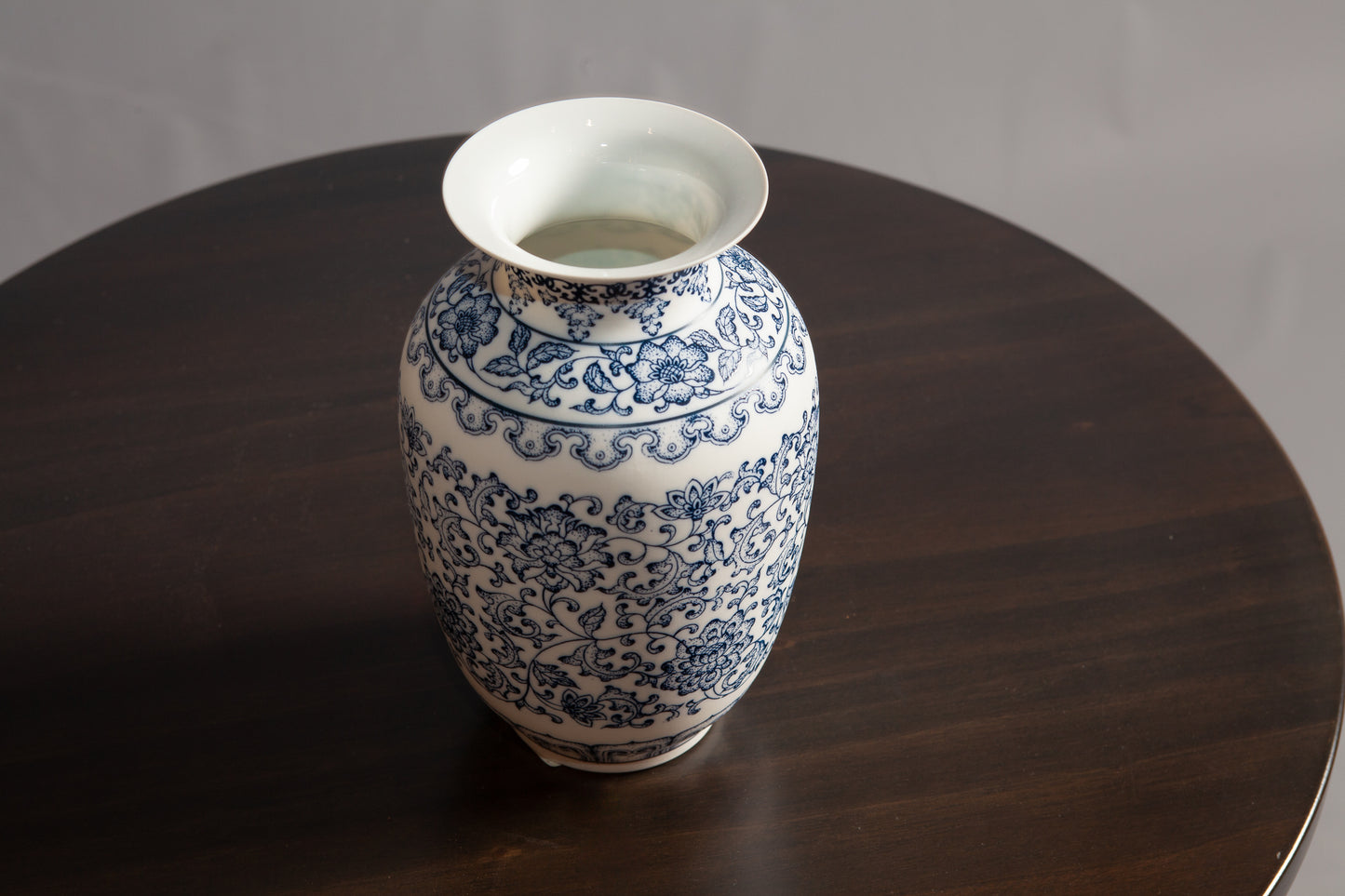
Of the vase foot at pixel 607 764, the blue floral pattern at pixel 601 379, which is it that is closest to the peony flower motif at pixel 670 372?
the blue floral pattern at pixel 601 379

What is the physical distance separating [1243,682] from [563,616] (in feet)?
1.43

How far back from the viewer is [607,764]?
0.74m

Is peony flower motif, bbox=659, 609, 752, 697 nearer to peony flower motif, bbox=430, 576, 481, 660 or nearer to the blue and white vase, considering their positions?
the blue and white vase

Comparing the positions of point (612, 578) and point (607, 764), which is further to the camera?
point (607, 764)

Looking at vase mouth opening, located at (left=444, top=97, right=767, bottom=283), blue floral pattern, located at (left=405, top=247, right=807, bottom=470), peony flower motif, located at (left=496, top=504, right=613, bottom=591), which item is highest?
vase mouth opening, located at (left=444, top=97, right=767, bottom=283)

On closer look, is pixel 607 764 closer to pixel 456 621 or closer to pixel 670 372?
pixel 456 621

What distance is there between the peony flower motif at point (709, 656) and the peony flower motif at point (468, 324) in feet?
0.59

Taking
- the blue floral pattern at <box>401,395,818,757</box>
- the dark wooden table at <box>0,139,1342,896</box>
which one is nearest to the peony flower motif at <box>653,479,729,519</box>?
the blue floral pattern at <box>401,395,818,757</box>

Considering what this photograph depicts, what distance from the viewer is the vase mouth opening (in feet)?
2.02

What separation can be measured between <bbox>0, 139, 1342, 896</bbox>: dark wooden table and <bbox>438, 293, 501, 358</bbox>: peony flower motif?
0.29 meters

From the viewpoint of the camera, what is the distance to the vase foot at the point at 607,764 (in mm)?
749

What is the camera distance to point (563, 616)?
0.61m

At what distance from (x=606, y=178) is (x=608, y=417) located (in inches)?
6.0

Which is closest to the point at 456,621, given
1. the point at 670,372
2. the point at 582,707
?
the point at 582,707
